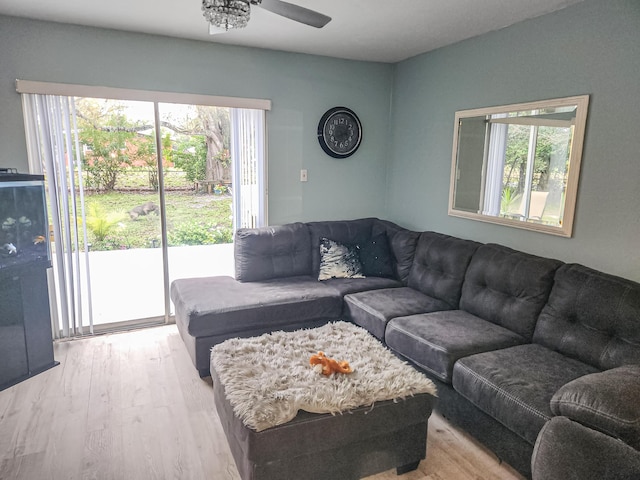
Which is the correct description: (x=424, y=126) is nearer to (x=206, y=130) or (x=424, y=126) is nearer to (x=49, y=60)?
(x=206, y=130)

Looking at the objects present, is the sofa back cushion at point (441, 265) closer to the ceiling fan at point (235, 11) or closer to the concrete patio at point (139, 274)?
the concrete patio at point (139, 274)

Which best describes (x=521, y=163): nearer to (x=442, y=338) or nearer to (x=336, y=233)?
(x=442, y=338)

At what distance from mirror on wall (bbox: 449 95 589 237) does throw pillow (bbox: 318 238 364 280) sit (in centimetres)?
96

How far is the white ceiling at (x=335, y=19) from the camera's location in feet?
8.60

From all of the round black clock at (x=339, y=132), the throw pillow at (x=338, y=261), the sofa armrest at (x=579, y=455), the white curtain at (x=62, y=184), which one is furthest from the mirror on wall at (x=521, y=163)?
the white curtain at (x=62, y=184)

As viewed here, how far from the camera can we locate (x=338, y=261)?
3.65 m

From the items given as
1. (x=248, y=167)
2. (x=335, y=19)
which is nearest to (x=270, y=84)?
(x=248, y=167)

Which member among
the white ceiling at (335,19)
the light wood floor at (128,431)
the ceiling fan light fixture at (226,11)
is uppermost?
the white ceiling at (335,19)

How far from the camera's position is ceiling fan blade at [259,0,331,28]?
1.95m

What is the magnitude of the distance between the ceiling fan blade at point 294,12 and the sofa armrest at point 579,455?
212 centimetres

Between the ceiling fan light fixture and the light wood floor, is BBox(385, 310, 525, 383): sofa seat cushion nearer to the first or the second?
the light wood floor

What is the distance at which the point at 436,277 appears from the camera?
3279 mm

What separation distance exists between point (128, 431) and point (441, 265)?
2410 mm

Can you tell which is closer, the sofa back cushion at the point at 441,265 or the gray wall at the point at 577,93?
the gray wall at the point at 577,93
